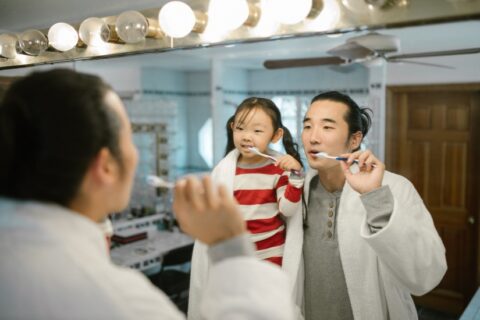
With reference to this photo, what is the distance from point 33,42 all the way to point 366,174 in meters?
0.87

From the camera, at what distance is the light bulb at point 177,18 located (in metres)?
0.87

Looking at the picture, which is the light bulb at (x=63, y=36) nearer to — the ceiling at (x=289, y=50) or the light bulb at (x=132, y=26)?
the light bulb at (x=132, y=26)

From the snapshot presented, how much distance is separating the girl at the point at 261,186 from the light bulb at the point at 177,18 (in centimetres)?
22

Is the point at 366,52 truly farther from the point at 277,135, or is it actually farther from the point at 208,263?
the point at 208,263

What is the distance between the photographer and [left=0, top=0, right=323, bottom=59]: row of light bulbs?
30.5 inches

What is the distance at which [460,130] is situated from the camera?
66.4 inches

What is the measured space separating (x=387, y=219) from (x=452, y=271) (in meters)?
1.66

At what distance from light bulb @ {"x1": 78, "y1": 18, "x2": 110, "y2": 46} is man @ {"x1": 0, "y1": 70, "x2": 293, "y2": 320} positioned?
53 cm

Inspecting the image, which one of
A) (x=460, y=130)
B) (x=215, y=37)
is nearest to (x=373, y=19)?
(x=215, y=37)

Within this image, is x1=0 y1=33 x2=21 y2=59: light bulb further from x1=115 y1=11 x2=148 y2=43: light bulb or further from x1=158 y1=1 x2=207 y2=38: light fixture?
x1=158 y1=1 x2=207 y2=38: light fixture

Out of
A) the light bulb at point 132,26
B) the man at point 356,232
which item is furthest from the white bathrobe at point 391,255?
the light bulb at point 132,26

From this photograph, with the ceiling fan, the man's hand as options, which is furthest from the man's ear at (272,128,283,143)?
the ceiling fan

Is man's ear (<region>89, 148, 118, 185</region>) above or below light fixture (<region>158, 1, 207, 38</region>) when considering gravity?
below

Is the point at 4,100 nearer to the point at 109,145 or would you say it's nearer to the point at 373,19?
the point at 109,145
